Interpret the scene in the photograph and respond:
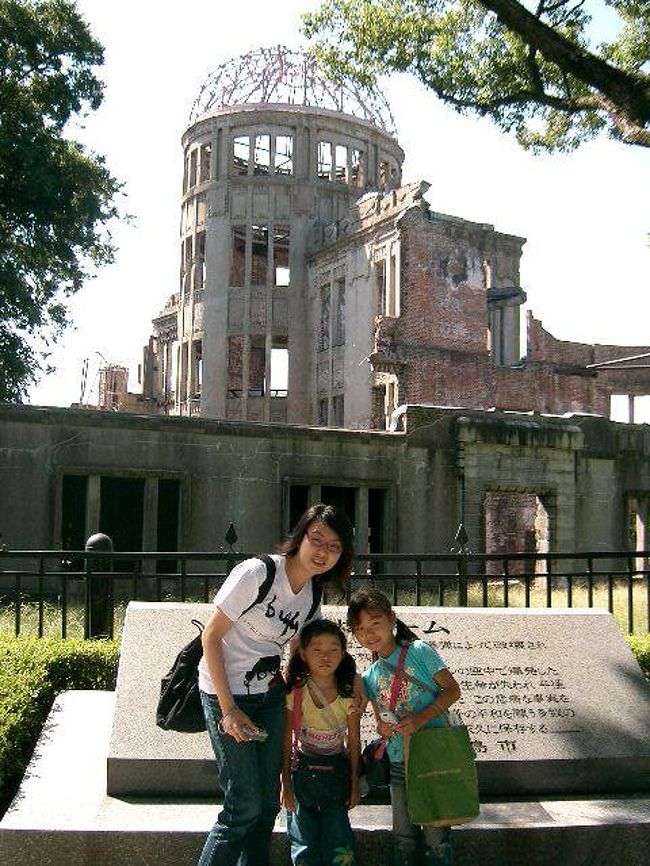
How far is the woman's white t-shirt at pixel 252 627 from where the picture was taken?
13.6ft

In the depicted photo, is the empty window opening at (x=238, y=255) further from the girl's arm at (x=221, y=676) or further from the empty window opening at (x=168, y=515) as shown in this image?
the girl's arm at (x=221, y=676)

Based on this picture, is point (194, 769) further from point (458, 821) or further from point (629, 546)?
point (629, 546)

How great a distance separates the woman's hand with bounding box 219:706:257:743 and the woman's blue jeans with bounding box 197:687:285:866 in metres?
0.09

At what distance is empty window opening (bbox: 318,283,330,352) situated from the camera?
3691 cm

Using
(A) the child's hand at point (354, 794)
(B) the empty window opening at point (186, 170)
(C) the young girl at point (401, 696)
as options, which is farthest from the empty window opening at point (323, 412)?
(A) the child's hand at point (354, 794)

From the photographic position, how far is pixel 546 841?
15.9ft

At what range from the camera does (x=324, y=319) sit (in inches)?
1469

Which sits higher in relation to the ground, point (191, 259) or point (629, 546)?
point (191, 259)

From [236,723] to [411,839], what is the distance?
1086mm

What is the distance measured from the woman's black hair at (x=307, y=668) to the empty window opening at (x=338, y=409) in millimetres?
30596

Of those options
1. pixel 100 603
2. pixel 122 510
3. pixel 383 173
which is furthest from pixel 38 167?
pixel 383 173

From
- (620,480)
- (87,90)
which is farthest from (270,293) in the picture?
(620,480)

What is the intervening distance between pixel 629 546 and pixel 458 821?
18.9 meters

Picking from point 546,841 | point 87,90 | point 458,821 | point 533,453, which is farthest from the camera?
point 87,90
